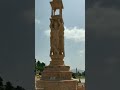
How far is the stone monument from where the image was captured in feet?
34.9

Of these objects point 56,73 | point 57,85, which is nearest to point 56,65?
point 56,73

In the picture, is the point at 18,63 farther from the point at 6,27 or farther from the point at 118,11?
the point at 118,11

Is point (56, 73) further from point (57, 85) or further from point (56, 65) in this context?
point (57, 85)

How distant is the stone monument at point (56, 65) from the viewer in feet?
34.9

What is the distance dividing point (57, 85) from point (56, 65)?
1016mm

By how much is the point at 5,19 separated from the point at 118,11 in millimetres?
2384

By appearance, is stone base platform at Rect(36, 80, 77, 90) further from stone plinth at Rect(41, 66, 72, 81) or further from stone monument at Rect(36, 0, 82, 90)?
stone plinth at Rect(41, 66, 72, 81)

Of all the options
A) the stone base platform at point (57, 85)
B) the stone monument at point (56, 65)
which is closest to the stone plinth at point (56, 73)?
the stone monument at point (56, 65)

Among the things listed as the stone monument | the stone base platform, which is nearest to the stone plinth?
the stone monument

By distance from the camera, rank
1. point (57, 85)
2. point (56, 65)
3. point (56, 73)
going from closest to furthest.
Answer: point (57, 85)
point (56, 73)
point (56, 65)

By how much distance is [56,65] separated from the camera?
1124 cm

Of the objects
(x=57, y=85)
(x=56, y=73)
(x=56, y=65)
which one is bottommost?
(x=57, y=85)

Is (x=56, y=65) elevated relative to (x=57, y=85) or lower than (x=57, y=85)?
elevated

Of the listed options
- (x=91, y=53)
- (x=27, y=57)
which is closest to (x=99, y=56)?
(x=91, y=53)
